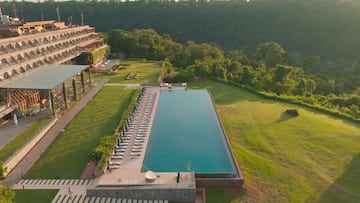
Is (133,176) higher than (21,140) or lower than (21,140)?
higher

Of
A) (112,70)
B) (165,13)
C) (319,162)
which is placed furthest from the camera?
(165,13)

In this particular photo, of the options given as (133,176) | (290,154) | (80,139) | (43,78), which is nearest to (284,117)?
(290,154)

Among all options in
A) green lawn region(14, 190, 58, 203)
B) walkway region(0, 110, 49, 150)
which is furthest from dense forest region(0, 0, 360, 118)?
green lawn region(14, 190, 58, 203)

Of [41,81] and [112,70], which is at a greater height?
[41,81]

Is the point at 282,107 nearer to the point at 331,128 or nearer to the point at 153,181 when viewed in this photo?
the point at 331,128

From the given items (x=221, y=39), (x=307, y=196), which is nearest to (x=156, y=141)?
(x=307, y=196)

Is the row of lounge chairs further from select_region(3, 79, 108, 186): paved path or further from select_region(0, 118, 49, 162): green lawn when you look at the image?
select_region(0, 118, 49, 162): green lawn

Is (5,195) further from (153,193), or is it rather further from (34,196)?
(153,193)
